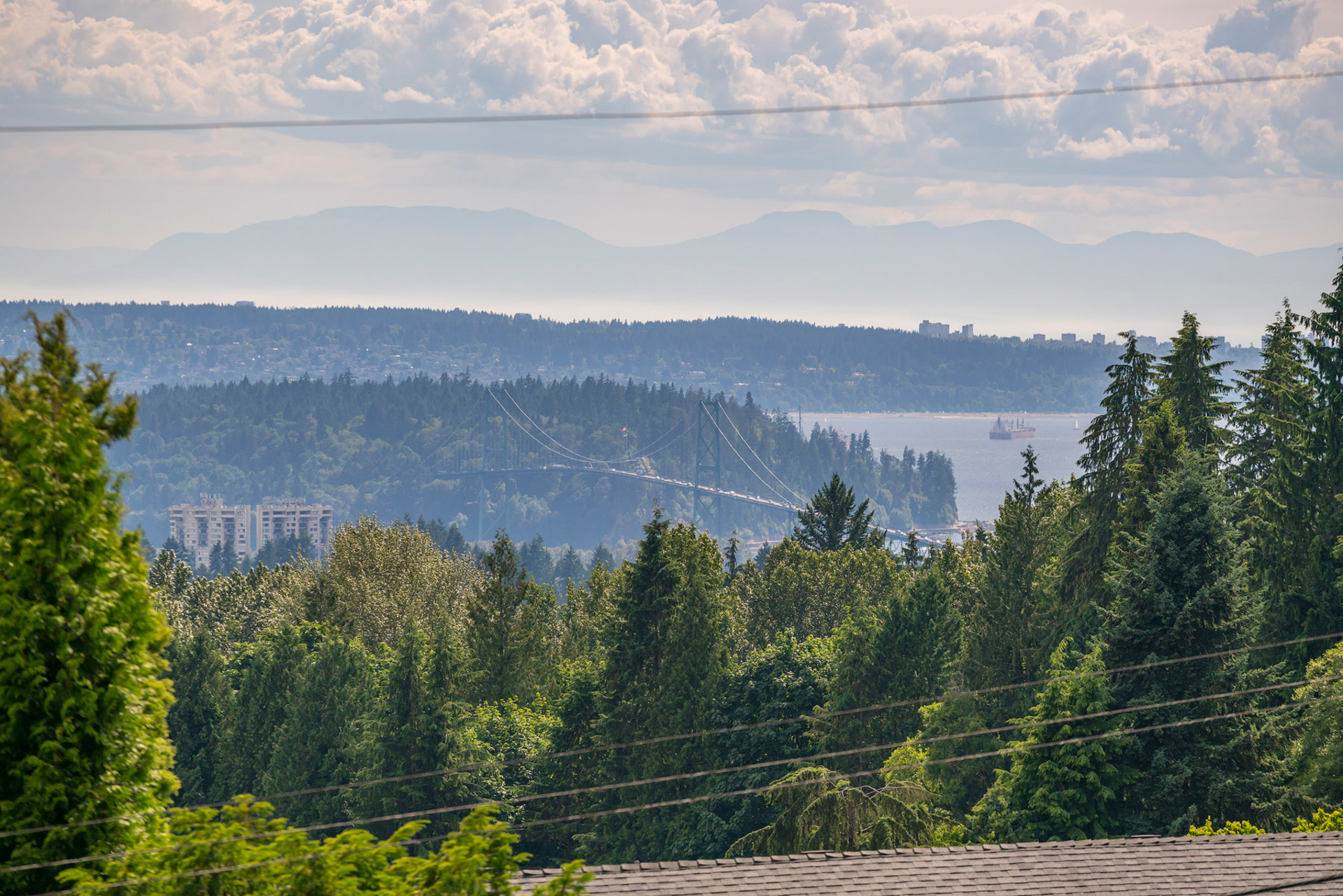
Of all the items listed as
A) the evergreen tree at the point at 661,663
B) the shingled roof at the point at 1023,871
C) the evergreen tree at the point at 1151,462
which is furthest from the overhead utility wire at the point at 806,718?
the evergreen tree at the point at 1151,462

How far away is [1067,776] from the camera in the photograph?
21.3 meters

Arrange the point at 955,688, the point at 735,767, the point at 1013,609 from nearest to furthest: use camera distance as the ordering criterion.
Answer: the point at 735,767 < the point at 1013,609 < the point at 955,688

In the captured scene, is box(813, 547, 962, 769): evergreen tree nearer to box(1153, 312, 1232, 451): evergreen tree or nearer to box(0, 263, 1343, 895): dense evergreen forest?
box(0, 263, 1343, 895): dense evergreen forest

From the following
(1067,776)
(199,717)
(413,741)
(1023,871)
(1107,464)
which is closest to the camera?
(1023,871)

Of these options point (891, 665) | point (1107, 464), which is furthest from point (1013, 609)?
point (1107, 464)

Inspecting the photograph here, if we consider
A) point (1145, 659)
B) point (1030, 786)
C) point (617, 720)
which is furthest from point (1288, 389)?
point (617, 720)

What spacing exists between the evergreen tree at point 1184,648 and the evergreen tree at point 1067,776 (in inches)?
28.4

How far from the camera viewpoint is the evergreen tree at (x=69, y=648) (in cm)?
994

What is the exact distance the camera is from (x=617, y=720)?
3503 centimetres

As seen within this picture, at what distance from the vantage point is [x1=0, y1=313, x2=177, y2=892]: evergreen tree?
9.94 metres

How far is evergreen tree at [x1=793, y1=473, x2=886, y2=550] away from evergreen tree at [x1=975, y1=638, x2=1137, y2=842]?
40712 mm

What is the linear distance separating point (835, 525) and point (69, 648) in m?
56.1

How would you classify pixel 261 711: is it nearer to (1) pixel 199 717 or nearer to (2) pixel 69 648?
(1) pixel 199 717

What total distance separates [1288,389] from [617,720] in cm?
1936
